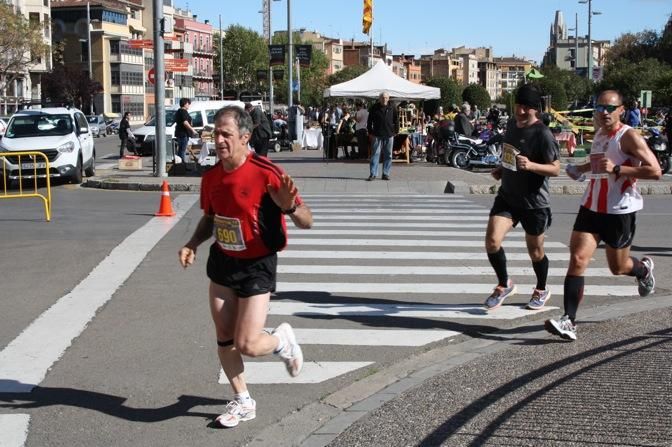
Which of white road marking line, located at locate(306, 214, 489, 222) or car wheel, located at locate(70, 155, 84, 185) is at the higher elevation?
car wheel, located at locate(70, 155, 84, 185)

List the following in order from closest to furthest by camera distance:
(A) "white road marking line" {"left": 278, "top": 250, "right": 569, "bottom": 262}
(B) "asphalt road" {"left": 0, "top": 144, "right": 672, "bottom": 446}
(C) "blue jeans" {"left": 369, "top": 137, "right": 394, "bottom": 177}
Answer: (B) "asphalt road" {"left": 0, "top": 144, "right": 672, "bottom": 446} < (A) "white road marking line" {"left": 278, "top": 250, "right": 569, "bottom": 262} < (C) "blue jeans" {"left": 369, "top": 137, "right": 394, "bottom": 177}

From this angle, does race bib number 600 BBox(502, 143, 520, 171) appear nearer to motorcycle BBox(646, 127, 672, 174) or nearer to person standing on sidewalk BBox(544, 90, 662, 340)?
person standing on sidewalk BBox(544, 90, 662, 340)

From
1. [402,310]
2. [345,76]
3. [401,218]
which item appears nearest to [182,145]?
[401,218]

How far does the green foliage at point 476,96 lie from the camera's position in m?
102

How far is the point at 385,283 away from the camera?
10.1 meters

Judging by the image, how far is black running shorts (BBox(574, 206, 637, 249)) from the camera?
7.49 m

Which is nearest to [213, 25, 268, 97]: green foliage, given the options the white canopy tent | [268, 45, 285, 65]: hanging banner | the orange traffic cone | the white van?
[268, 45, 285, 65]: hanging banner

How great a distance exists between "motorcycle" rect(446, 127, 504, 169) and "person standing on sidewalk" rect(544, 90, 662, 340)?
19555 millimetres

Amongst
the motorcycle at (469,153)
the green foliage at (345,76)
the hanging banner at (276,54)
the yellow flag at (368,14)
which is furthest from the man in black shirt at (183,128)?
the green foliage at (345,76)

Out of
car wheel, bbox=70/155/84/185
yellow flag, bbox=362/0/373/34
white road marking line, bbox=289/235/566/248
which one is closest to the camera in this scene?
white road marking line, bbox=289/235/566/248

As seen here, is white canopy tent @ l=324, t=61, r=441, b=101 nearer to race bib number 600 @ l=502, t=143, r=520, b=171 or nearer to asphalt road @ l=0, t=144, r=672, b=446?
asphalt road @ l=0, t=144, r=672, b=446

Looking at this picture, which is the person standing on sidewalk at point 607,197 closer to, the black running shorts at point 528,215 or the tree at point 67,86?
the black running shorts at point 528,215

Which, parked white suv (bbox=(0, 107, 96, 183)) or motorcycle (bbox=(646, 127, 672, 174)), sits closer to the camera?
parked white suv (bbox=(0, 107, 96, 183))

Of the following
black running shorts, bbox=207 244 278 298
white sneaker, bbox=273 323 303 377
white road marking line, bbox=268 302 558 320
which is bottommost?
white road marking line, bbox=268 302 558 320
